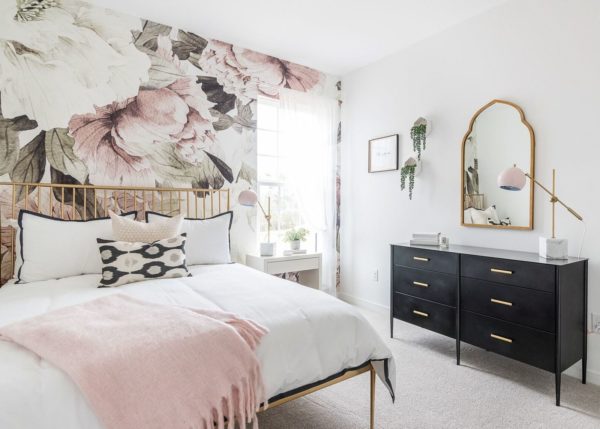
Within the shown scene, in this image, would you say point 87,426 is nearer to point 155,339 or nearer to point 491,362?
point 155,339

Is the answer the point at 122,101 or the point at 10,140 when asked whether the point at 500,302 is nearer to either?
the point at 122,101

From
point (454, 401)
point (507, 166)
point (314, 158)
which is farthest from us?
point (314, 158)

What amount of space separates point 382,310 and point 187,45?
3036 millimetres

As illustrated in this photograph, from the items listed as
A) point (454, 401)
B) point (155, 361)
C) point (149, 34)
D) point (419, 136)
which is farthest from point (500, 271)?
point (149, 34)

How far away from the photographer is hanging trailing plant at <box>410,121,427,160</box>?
10.4 ft

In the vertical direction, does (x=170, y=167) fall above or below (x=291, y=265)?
above

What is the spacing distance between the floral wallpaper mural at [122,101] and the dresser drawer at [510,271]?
6.56 feet

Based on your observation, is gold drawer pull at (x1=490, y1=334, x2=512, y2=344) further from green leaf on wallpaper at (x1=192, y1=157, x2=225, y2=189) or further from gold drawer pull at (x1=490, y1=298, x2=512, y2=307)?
A: green leaf on wallpaper at (x1=192, y1=157, x2=225, y2=189)

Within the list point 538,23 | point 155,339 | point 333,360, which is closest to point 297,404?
point 333,360

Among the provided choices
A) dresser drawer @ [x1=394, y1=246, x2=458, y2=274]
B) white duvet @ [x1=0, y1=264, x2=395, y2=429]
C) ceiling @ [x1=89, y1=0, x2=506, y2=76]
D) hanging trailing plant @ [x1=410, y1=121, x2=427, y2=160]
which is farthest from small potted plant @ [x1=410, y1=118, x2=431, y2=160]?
white duvet @ [x1=0, y1=264, x2=395, y2=429]

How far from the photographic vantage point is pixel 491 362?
100 inches

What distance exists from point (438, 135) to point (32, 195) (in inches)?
124

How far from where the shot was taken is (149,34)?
9.89 ft

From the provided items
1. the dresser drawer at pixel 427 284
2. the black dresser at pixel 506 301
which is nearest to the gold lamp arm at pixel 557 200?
the black dresser at pixel 506 301
